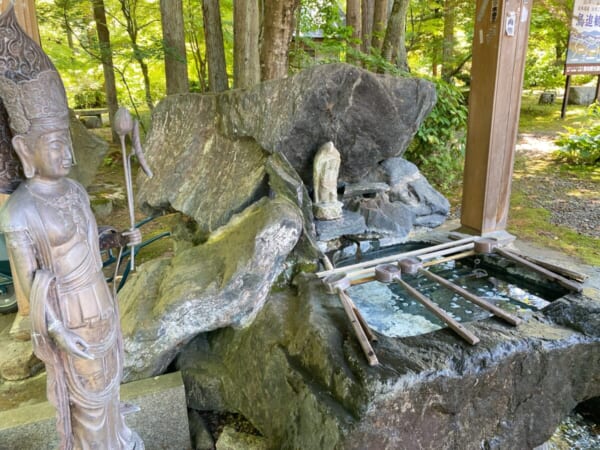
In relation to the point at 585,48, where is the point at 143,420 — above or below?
below

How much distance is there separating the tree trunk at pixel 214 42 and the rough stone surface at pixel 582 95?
42.1 ft

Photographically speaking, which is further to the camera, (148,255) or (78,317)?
(148,255)

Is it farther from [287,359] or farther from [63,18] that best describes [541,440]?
[63,18]

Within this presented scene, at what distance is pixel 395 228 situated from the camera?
176 inches

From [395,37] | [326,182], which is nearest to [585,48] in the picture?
[395,37]

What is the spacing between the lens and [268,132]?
399 centimetres

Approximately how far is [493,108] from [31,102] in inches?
152

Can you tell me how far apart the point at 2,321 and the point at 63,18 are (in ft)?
22.5

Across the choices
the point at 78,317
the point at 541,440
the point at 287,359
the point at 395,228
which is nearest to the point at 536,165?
the point at 395,228

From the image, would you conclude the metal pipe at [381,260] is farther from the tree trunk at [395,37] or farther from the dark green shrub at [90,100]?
the dark green shrub at [90,100]

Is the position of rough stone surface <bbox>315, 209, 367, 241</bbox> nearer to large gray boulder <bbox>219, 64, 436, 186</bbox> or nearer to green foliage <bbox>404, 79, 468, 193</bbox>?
large gray boulder <bbox>219, 64, 436, 186</bbox>

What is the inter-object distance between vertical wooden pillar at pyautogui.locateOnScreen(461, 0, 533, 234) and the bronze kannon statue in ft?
12.1

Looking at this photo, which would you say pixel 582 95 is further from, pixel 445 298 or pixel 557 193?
pixel 445 298

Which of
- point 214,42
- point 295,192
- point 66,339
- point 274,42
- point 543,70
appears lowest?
point 66,339
